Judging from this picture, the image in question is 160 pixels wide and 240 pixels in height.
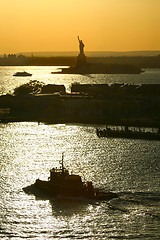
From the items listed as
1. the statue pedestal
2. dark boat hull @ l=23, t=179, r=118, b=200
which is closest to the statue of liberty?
the statue pedestal

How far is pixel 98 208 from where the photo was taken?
26.1 metres

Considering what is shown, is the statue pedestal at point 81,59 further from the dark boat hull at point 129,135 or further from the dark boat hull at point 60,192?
the dark boat hull at point 60,192

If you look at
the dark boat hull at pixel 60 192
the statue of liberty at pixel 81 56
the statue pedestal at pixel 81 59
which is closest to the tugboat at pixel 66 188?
the dark boat hull at pixel 60 192

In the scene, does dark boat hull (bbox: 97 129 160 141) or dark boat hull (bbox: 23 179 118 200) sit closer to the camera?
dark boat hull (bbox: 23 179 118 200)

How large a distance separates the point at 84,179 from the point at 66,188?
2228mm

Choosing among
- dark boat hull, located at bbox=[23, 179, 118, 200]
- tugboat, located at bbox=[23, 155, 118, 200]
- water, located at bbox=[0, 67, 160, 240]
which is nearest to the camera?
water, located at bbox=[0, 67, 160, 240]

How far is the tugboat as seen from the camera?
27.3 meters

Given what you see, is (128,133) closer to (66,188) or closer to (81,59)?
(66,188)

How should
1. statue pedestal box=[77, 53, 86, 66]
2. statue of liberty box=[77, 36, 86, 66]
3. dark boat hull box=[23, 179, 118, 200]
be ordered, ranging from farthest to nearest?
statue pedestal box=[77, 53, 86, 66] < statue of liberty box=[77, 36, 86, 66] < dark boat hull box=[23, 179, 118, 200]

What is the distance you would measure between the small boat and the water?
2.92ft

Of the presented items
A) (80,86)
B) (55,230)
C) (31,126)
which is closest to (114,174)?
(55,230)

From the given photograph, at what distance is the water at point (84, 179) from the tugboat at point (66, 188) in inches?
18.0

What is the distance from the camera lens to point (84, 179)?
29922 mm

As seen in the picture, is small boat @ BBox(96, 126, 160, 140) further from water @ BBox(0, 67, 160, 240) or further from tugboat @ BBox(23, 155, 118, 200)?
tugboat @ BBox(23, 155, 118, 200)
